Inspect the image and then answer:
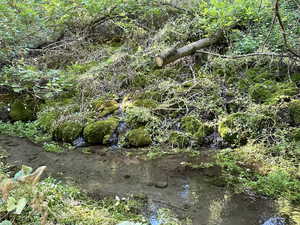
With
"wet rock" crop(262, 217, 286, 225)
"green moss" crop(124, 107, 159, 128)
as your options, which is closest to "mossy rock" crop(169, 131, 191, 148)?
"green moss" crop(124, 107, 159, 128)

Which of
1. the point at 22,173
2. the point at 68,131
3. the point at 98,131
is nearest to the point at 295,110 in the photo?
the point at 98,131

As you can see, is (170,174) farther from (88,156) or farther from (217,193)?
(88,156)

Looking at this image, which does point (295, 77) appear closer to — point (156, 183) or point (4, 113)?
point (156, 183)

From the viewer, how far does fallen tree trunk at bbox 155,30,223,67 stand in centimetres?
465

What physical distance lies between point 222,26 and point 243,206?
4289 millimetres

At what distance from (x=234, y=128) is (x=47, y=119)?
13.4ft

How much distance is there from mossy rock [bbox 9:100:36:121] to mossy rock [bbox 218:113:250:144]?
15.0 feet

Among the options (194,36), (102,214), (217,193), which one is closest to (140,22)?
(194,36)

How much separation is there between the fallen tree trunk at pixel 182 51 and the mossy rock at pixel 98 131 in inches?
68.7

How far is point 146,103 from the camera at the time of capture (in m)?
6.12

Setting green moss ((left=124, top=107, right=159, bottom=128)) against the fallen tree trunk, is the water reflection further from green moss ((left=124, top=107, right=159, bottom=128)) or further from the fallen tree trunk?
green moss ((left=124, top=107, right=159, bottom=128))

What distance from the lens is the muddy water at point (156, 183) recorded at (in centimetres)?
321

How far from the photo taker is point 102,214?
2.84 meters

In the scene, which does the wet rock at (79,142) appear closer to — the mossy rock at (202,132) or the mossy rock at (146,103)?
the mossy rock at (146,103)
